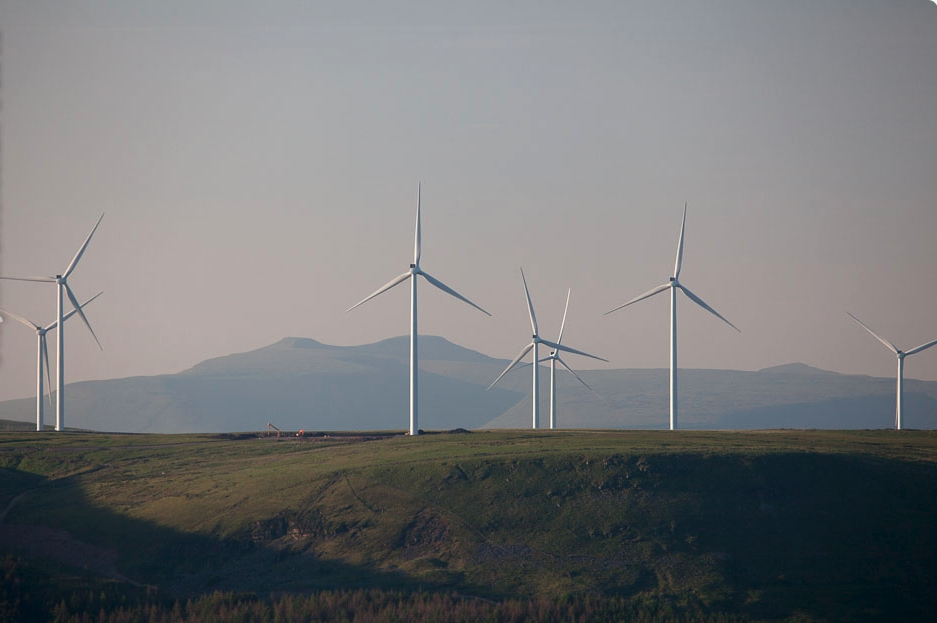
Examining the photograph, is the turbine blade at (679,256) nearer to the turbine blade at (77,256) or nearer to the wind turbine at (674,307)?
the wind turbine at (674,307)

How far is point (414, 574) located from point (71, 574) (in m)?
29.6

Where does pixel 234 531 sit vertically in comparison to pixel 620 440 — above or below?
below

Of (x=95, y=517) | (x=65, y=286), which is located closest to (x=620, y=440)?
(x=95, y=517)

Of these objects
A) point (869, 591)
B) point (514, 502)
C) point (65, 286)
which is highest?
point (65, 286)

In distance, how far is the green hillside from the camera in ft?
285

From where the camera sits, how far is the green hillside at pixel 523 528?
87000 millimetres

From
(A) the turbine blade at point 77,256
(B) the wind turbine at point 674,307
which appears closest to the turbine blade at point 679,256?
(B) the wind turbine at point 674,307

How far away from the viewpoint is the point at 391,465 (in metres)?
109

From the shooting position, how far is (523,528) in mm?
96500

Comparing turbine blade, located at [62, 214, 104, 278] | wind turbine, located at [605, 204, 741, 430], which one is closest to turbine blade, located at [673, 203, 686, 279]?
wind turbine, located at [605, 204, 741, 430]

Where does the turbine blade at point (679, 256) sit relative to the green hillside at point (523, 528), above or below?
above

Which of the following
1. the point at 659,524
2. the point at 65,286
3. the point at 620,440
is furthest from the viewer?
the point at 65,286

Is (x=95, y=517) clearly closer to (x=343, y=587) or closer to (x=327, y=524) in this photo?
(x=327, y=524)

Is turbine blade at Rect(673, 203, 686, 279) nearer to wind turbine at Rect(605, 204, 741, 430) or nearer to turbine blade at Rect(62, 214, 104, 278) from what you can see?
wind turbine at Rect(605, 204, 741, 430)
